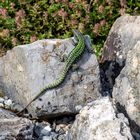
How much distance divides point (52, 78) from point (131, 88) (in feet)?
5.30

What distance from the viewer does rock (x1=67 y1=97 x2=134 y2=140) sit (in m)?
7.15

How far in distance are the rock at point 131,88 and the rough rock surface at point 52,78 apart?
73cm

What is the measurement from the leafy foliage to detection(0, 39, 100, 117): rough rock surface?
1732mm

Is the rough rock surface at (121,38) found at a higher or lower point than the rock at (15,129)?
higher

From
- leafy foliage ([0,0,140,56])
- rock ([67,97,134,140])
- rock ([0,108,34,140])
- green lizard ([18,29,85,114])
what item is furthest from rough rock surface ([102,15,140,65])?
rock ([0,108,34,140])

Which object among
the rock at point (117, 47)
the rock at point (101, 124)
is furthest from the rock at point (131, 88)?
the rock at point (117, 47)

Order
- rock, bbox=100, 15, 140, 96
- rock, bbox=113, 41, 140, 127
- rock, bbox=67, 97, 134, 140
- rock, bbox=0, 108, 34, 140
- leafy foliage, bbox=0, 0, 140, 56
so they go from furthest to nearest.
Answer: leafy foliage, bbox=0, 0, 140, 56 < rock, bbox=100, 15, 140, 96 < rock, bbox=113, 41, 140, 127 < rock, bbox=0, 108, 34, 140 < rock, bbox=67, 97, 134, 140

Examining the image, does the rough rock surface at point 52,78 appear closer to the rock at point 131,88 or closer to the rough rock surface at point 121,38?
the rock at point 131,88

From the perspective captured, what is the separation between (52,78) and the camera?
30.7 feet

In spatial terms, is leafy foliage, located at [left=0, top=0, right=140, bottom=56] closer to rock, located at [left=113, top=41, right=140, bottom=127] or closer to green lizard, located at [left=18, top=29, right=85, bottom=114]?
green lizard, located at [left=18, top=29, right=85, bottom=114]

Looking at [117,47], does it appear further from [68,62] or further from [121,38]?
[68,62]

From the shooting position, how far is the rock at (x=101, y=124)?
282 inches

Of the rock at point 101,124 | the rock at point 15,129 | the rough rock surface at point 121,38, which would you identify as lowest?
the rock at point 15,129

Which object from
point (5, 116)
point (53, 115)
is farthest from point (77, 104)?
point (5, 116)
